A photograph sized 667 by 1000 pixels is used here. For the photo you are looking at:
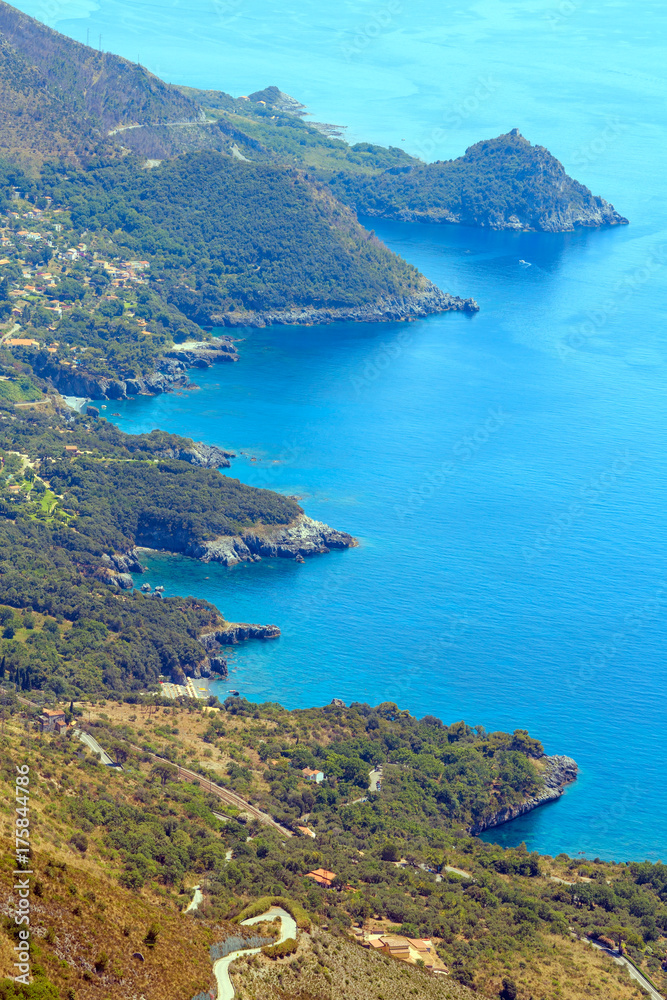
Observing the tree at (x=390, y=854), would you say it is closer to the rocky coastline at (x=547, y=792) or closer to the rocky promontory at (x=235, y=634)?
the rocky coastline at (x=547, y=792)

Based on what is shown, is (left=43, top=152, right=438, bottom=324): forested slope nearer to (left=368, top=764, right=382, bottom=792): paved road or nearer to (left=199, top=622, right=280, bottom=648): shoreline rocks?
(left=199, top=622, right=280, bottom=648): shoreline rocks

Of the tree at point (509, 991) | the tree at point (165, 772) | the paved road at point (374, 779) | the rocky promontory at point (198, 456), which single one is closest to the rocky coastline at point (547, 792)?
the paved road at point (374, 779)

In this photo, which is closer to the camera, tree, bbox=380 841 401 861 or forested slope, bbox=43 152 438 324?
tree, bbox=380 841 401 861

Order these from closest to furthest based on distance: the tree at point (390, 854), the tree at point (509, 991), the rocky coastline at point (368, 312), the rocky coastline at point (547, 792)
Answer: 1. the tree at point (509, 991)
2. the tree at point (390, 854)
3. the rocky coastline at point (547, 792)
4. the rocky coastline at point (368, 312)

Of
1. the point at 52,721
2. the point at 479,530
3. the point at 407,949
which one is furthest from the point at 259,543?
the point at 407,949

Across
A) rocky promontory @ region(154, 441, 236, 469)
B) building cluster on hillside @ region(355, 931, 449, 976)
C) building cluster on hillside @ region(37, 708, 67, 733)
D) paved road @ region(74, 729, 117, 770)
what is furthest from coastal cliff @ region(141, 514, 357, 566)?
building cluster on hillside @ region(355, 931, 449, 976)

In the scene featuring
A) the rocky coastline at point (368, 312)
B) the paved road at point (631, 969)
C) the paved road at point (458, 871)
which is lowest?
the paved road at point (631, 969)

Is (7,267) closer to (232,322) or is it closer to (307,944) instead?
(232,322)
